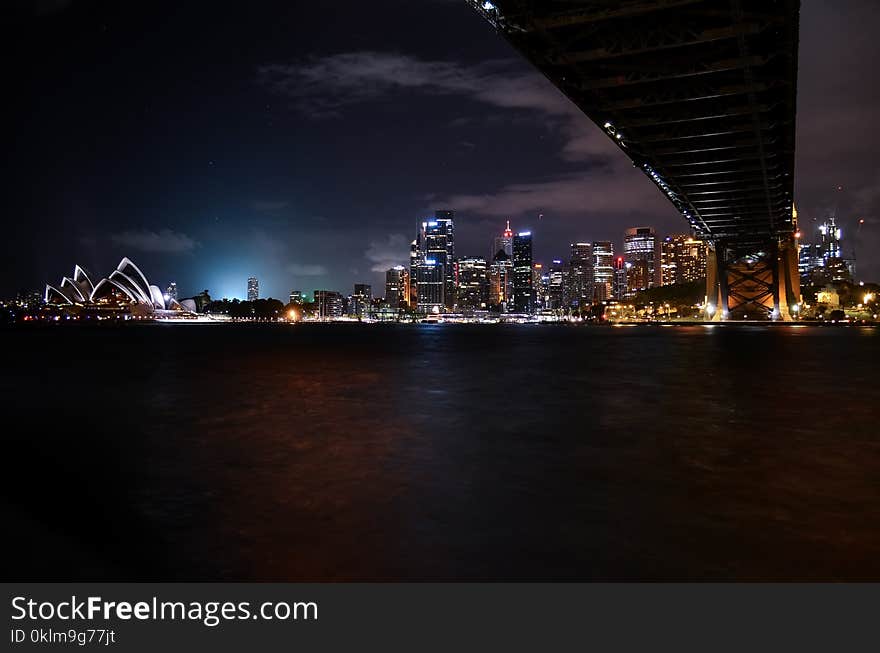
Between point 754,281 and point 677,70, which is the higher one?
point 677,70

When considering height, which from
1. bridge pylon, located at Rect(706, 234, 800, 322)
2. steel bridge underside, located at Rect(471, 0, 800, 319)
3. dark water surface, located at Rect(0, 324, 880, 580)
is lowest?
dark water surface, located at Rect(0, 324, 880, 580)

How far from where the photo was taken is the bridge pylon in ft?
258

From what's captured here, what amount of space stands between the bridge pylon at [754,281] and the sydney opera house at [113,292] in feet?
419

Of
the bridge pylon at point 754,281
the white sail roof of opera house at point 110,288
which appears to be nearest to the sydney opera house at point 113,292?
the white sail roof of opera house at point 110,288

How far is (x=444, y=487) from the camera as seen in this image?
6.70m

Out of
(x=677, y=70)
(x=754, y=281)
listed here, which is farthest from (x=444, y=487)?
(x=754, y=281)

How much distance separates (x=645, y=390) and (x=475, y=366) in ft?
37.1

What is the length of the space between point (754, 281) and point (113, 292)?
15637cm

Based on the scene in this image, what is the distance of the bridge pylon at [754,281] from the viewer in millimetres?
78500

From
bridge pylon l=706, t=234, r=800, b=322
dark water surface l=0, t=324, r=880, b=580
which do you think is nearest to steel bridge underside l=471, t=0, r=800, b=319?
dark water surface l=0, t=324, r=880, b=580

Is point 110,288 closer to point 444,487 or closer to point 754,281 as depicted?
point 754,281

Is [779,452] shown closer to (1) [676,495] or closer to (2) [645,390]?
(1) [676,495]

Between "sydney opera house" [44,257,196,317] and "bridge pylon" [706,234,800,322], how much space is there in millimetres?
127811

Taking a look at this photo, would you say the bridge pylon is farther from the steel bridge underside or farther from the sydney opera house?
the sydney opera house
